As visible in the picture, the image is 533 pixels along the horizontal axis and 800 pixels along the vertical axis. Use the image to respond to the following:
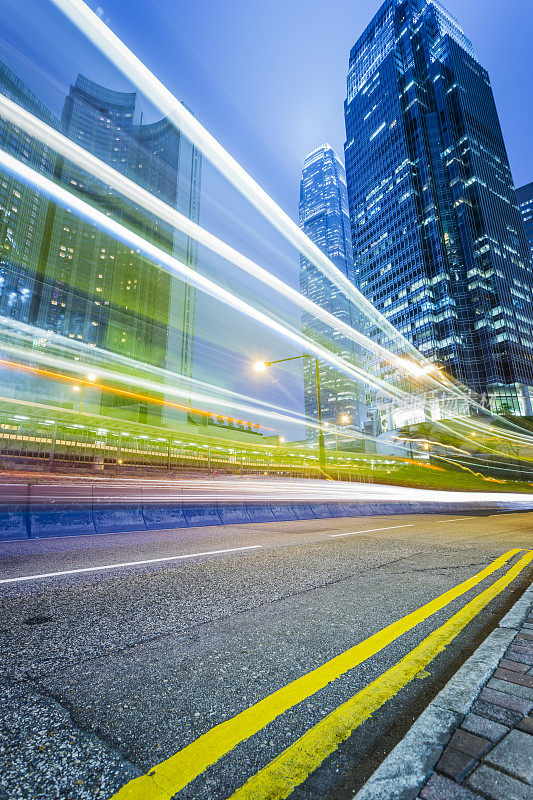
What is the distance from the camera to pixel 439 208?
111375mm

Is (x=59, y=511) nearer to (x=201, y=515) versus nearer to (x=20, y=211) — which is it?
(x=201, y=515)

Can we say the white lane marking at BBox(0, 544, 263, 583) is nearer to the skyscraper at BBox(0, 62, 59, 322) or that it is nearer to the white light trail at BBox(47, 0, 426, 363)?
the white light trail at BBox(47, 0, 426, 363)

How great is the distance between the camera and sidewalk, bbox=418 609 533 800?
1.22 m

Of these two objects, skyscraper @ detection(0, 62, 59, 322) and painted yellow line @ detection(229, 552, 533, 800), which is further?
skyscraper @ detection(0, 62, 59, 322)

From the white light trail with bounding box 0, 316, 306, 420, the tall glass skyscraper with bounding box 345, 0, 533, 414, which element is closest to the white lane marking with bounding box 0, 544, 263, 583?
the white light trail with bounding box 0, 316, 306, 420

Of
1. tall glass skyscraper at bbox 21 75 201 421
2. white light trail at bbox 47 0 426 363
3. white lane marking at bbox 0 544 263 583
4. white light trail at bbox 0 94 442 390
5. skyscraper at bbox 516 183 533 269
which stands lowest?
white lane marking at bbox 0 544 263 583

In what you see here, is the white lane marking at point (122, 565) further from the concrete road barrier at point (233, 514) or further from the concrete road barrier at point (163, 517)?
the concrete road barrier at point (233, 514)

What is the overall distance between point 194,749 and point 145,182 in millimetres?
122557

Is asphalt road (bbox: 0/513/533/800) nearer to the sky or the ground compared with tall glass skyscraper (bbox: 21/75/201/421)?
nearer to the ground

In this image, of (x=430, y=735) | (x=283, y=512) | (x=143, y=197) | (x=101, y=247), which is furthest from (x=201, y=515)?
(x=101, y=247)

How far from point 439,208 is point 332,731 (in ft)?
445

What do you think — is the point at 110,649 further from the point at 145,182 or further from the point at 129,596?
the point at 145,182

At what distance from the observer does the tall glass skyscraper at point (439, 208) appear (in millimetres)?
96875

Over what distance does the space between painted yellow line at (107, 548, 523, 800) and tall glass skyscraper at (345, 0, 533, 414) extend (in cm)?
10089
